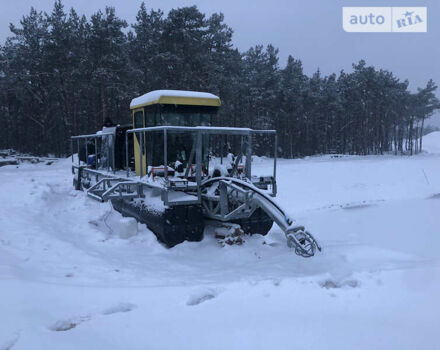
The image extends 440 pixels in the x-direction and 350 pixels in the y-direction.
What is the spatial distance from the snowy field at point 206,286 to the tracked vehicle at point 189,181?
1.30ft

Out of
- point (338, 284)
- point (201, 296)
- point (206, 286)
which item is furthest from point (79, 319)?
point (338, 284)

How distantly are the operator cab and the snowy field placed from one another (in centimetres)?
161

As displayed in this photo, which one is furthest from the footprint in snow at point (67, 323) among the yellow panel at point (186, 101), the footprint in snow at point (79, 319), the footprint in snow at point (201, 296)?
the yellow panel at point (186, 101)

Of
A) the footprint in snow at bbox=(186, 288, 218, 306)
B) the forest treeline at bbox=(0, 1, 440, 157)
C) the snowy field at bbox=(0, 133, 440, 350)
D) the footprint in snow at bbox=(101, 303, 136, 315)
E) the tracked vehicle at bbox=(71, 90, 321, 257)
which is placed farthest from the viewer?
the forest treeline at bbox=(0, 1, 440, 157)

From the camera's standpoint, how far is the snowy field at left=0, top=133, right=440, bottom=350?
2.96m

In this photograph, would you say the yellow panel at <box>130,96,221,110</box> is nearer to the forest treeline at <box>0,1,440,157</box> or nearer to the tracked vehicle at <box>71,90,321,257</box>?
the tracked vehicle at <box>71,90,321,257</box>

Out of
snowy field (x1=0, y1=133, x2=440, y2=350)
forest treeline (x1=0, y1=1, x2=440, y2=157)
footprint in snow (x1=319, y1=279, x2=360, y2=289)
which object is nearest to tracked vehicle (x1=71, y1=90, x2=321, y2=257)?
snowy field (x1=0, y1=133, x2=440, y2=350)

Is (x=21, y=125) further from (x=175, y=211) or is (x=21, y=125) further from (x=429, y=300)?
(x=429, y=300)

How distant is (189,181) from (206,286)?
2865 mm

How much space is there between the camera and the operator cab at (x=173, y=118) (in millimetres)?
7246

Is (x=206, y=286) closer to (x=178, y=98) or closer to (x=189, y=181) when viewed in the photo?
(x=189, y=181)

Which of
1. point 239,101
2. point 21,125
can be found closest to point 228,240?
point 239,101

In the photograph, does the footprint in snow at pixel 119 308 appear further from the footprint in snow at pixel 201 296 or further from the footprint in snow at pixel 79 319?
the footprint in snow at pixel 201 296

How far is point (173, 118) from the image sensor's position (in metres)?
7.36
